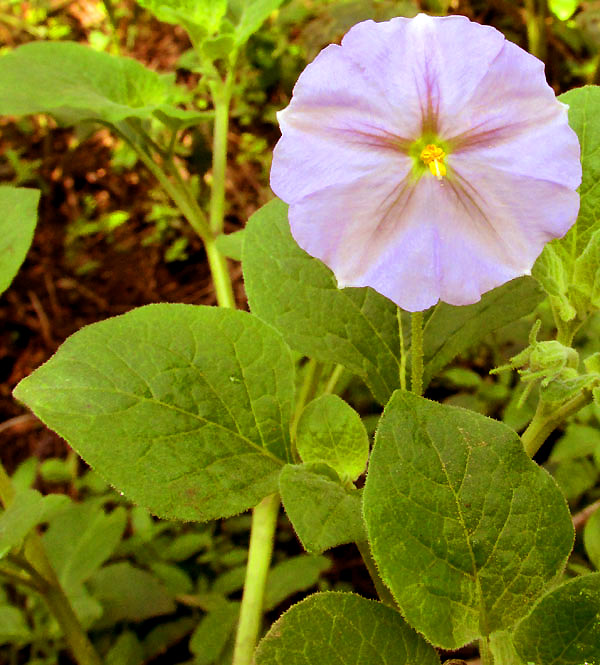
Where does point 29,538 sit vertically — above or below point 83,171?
below

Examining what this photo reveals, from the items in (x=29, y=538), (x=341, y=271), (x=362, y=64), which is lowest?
(x=29, y=538)

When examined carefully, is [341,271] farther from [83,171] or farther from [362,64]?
[83,171]

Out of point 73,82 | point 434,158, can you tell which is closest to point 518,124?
point 434,158

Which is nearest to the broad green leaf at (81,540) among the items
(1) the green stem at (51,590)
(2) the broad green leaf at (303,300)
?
(1) the green stem at (51,590)

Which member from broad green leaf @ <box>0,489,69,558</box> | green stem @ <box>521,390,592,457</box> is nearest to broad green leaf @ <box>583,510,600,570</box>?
green stem @ <box>521,390,592,457</box>

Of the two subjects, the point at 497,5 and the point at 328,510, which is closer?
the point at 328,510

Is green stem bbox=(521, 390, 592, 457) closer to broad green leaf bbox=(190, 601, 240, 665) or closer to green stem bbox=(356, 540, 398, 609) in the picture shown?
green stem bbox=(356, 540, 398, 609)

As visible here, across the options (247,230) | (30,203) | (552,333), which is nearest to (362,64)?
(247,230)
